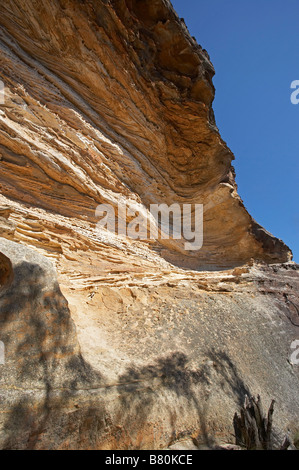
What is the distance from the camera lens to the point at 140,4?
919 cm

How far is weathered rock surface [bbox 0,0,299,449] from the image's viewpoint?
2861 mm

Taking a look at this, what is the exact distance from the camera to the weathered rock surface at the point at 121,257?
286 cm

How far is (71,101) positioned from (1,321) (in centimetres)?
755

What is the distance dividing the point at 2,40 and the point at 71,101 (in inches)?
91.9

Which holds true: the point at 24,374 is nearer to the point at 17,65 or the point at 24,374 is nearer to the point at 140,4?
the point at 17,65

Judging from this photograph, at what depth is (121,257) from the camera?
6.88 meters

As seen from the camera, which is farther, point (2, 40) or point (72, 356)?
point (2, 40)

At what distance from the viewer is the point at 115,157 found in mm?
8484

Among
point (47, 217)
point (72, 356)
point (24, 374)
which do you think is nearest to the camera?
point (24, 374)

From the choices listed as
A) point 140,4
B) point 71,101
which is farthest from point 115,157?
point 140,4

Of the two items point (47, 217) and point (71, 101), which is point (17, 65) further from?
point (47, 217)

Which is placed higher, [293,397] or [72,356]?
[72,356]
